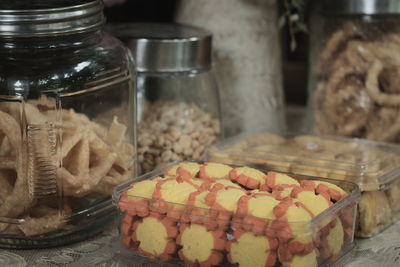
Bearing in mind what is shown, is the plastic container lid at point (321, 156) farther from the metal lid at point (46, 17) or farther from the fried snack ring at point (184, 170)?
the metal lid at point (46, 17)

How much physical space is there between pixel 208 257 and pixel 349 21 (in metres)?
0.49

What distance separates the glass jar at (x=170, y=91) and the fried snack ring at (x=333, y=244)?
28 centimetres

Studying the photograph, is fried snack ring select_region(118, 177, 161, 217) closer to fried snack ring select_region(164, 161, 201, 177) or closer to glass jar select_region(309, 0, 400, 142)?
fried snack ring select_region(164, 161, 201, 177)

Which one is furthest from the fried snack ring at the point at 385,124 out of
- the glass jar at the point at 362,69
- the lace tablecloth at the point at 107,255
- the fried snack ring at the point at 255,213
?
the fried snack ring at the point at 255,213

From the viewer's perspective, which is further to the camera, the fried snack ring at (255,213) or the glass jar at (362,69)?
the glass jar at (362,69)

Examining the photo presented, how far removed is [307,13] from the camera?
1228mm

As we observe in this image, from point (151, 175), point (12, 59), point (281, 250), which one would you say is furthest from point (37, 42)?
point (281, 250)

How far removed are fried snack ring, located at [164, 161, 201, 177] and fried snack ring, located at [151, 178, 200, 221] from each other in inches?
1.3

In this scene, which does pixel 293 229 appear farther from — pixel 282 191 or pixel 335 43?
pixel 335 43

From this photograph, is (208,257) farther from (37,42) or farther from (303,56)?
(303,56)

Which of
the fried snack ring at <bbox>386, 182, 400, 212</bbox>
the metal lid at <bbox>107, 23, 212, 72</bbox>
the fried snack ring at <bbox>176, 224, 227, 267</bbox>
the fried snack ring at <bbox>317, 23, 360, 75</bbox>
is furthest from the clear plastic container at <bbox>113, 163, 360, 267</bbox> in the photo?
the fried snack ring at <bbox>317, 23, 360, 75</bbox>

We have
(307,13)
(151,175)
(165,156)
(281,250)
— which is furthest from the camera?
(307,13)

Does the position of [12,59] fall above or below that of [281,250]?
above

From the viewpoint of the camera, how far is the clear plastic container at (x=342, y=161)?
2.73 feet
